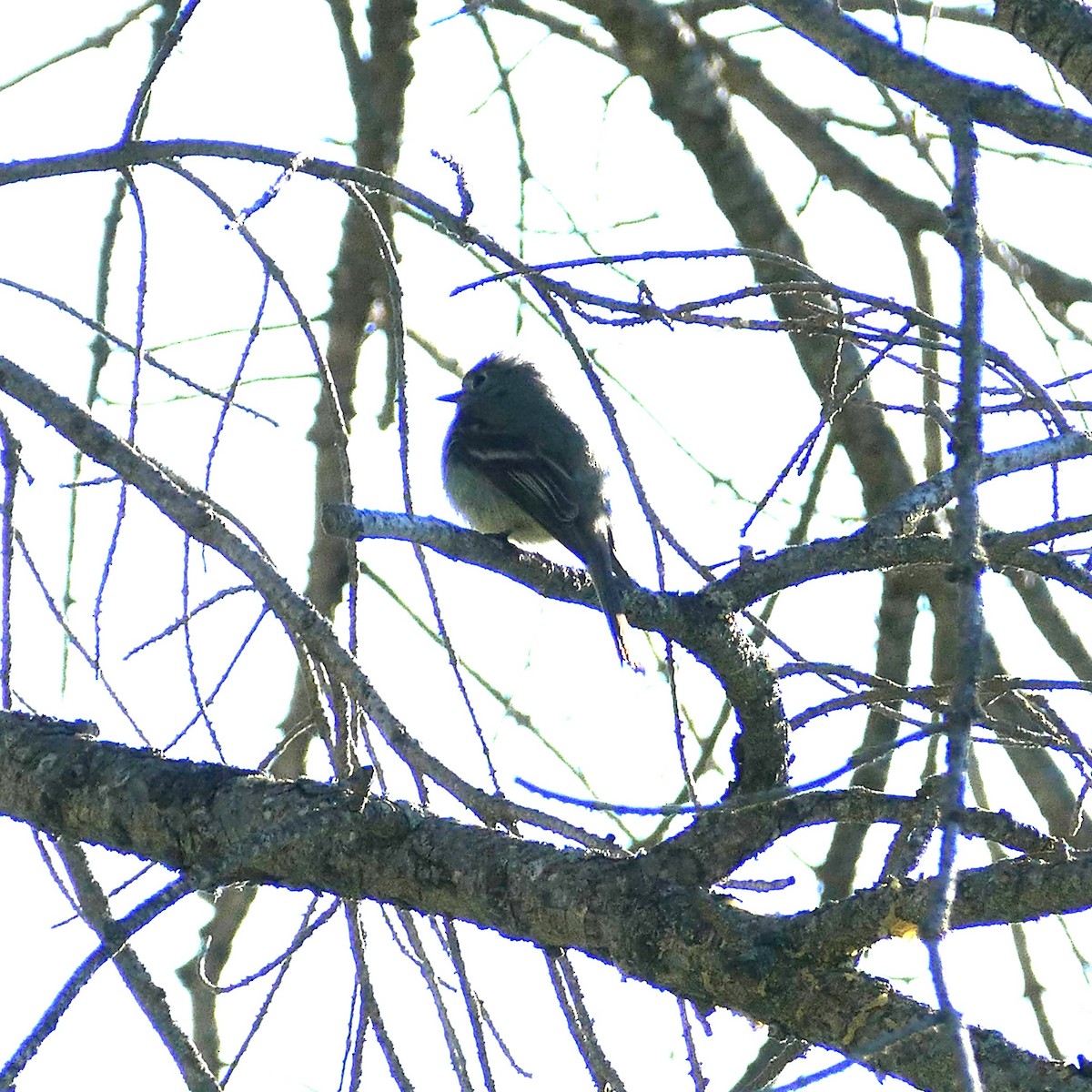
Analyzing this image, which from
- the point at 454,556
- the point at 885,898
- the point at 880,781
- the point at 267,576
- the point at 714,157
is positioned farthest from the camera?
the point at 714,157

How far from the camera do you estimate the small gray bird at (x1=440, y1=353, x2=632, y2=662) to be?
19.0 ft

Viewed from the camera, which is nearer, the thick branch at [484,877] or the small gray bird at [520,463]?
the thick branch at [484,877]

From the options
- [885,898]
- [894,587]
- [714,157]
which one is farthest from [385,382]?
[885,898]

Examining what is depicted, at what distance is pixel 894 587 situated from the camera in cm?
558

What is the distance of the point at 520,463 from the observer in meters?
6.27

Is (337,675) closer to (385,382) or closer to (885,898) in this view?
(885,898)

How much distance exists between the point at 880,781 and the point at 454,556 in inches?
91.1

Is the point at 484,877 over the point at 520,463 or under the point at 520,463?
under

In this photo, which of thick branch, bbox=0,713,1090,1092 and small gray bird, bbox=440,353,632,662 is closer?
thick branch, bbox=0,713,1090,1092

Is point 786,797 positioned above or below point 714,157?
below

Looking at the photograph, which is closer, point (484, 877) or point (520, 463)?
point (484, 877)

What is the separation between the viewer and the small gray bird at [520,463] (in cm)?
579

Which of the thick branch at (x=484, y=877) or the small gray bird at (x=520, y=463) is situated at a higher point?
the small gray bird at (x=520, y=463)

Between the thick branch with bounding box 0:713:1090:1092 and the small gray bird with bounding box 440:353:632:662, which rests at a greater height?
the small gray bird with bounding box 440:353:632:662
